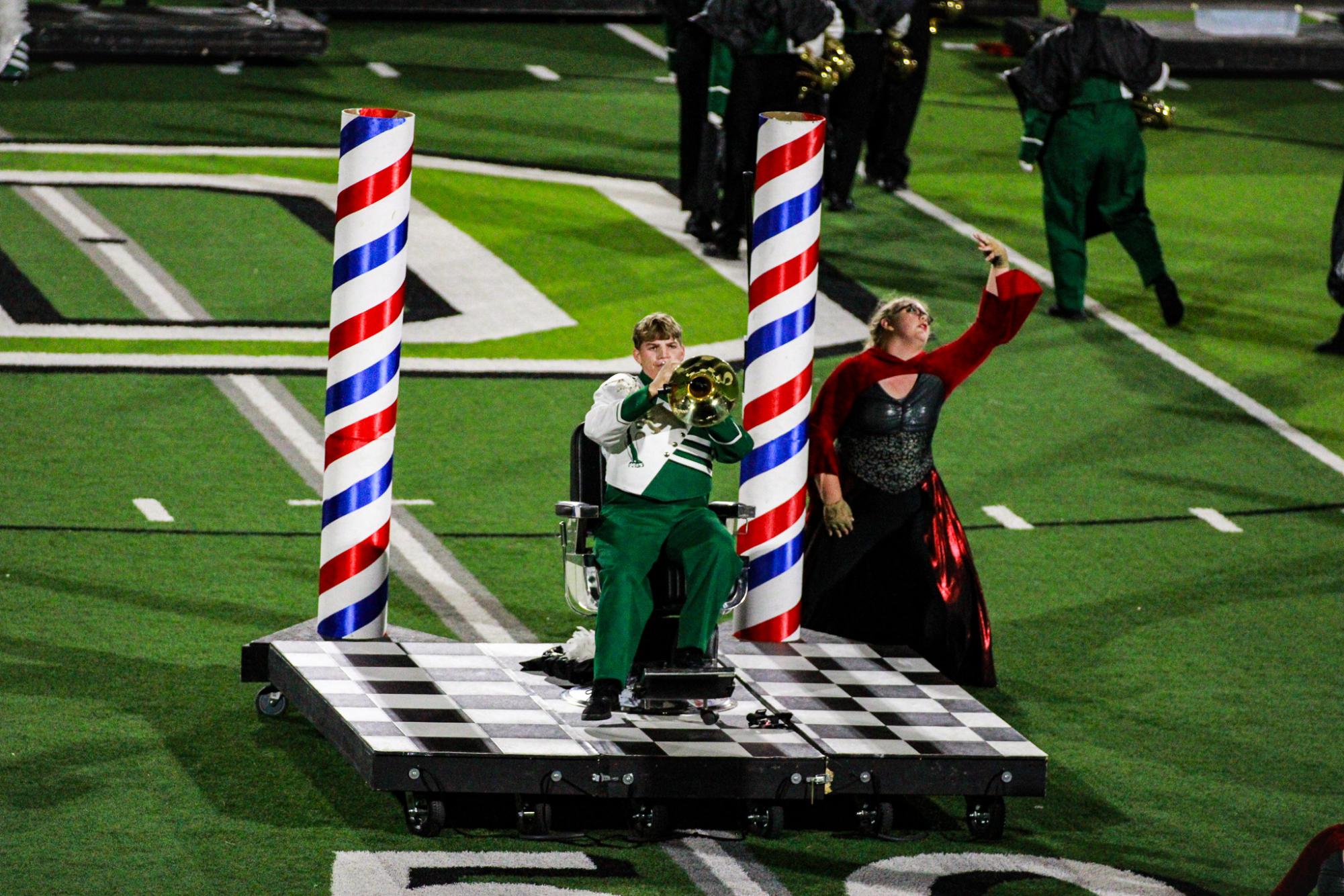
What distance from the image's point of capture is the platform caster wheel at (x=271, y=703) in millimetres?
8852

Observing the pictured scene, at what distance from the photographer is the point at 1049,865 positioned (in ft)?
26.1

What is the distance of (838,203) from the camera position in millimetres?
18406

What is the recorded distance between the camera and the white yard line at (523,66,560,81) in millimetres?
23203

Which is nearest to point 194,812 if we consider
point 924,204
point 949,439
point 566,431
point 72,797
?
point 72,797

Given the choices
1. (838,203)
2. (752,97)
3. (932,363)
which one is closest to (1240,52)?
(838,203)

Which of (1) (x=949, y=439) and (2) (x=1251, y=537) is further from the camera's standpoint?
(1) (x=949, y=439)

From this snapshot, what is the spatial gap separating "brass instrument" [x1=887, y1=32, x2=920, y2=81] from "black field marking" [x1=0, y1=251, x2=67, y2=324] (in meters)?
6.35

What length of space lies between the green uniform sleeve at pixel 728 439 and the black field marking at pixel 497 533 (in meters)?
2.80

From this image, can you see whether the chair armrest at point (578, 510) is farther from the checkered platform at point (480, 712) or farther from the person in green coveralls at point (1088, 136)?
the person in green coveralls at point (1088, 136)

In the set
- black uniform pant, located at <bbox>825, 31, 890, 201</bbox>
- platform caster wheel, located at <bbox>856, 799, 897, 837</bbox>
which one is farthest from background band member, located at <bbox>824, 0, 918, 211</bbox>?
platform caster wheel, located at <bbox>856, 799, 897, 837</bbox>

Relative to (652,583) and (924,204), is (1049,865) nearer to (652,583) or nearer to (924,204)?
(652,583)

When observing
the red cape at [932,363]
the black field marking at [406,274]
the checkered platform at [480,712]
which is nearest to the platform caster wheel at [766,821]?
the checkered platform at [480,712]

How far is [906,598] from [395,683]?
6.90ft

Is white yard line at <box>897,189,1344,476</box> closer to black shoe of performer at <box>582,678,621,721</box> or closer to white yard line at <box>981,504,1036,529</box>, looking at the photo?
white yard line at <box>981,504,1036,529</box>
